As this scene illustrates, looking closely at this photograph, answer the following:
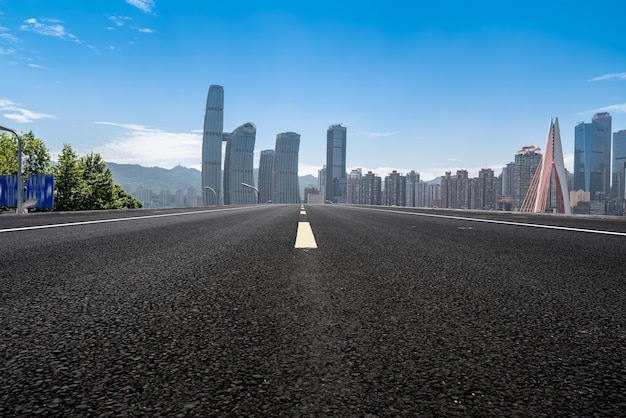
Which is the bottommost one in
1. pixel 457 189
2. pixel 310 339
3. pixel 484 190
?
pixel 310 339

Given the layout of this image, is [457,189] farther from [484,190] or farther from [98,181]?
[98,181]

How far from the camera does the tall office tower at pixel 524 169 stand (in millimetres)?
128875

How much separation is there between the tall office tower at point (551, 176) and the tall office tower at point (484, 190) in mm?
98053

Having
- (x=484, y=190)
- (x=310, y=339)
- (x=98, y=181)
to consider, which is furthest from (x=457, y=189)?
(x=310, y=339)

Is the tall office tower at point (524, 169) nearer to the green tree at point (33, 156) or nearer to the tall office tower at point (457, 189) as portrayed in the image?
the tall office tower at point (457, 189)

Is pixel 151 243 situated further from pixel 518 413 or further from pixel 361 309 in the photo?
pixel 518 413

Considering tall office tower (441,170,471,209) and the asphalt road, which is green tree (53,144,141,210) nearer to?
the asphalt road

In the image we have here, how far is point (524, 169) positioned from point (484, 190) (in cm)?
1537

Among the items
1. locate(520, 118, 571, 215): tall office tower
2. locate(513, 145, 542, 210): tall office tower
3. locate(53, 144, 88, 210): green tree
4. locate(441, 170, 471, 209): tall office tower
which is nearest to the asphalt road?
locate(520, 118, 571, 215): tall office tower

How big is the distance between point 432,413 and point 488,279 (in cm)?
212

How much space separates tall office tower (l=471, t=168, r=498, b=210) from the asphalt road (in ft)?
499

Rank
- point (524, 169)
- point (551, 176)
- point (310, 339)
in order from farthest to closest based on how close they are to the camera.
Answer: point (524, 169)
point (551, 176)
point (310, 339)

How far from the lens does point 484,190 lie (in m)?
149

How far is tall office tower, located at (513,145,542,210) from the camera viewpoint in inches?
5074
